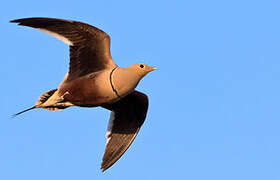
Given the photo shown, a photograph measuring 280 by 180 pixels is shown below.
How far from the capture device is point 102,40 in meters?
10.9

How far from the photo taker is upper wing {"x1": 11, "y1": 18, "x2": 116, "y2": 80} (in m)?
10.6

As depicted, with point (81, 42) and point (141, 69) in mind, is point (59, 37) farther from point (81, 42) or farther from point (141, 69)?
point (141, 69)

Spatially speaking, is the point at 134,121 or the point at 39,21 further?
the point at 134,121

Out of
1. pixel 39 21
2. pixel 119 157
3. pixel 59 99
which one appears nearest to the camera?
pixel 39 21

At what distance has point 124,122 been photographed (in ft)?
42.0

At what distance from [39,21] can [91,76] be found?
1.52 meters

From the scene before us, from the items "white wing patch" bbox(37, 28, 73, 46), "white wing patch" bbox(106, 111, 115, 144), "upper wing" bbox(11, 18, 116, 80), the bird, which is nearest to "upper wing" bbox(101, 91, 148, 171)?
"white wing patch" bbox(106, 111, 115, 144)

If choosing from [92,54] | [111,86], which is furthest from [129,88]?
[92,54]

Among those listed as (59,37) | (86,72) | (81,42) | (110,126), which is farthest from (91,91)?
(110,126)

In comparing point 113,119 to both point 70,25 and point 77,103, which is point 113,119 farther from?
point 70,25

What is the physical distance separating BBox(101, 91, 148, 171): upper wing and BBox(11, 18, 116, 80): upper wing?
1.67 metres

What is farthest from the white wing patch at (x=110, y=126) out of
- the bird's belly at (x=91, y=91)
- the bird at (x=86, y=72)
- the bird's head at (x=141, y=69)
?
the bird's head at (x=141, y=69)

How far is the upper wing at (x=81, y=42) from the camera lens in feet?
34.9

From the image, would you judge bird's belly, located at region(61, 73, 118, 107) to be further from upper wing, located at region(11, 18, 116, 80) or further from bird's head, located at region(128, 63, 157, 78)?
bird's head, located at region(128, 63, 157, 78)
